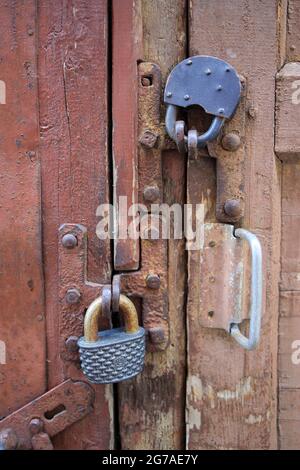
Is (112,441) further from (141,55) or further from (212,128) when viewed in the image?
(141,55)

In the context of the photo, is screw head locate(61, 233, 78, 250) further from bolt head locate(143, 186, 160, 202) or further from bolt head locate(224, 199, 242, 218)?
bolt head locate(224, 199, 242, 218)

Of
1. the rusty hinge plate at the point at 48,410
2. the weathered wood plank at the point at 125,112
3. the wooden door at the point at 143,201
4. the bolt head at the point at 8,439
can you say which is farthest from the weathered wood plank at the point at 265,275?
the bolt head at the point at 8,439

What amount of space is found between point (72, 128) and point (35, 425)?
2.06 feet

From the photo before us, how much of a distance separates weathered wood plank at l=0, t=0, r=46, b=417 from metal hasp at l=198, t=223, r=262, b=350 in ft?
1.14

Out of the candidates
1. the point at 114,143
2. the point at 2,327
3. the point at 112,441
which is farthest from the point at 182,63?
the point at 112,441

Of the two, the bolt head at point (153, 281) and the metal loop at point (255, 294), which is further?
the bolt head at point (153, 281)

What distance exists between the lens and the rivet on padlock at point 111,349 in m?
0.67

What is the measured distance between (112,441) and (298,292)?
20.8 inches

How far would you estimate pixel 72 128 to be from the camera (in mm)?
758

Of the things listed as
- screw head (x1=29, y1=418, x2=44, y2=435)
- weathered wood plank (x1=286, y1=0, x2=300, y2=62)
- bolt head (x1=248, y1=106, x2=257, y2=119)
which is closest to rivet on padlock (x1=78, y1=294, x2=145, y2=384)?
screw head (x1=29, y1=418, x2=44, y2=435)

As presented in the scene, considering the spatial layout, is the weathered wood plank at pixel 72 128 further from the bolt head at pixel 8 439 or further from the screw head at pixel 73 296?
the bolt head at pixel 8 439

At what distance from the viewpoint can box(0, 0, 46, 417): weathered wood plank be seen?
754 mm

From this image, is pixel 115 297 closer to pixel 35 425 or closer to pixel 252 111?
pixel 35 425

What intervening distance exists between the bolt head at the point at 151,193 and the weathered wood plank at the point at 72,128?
0.27 feet
